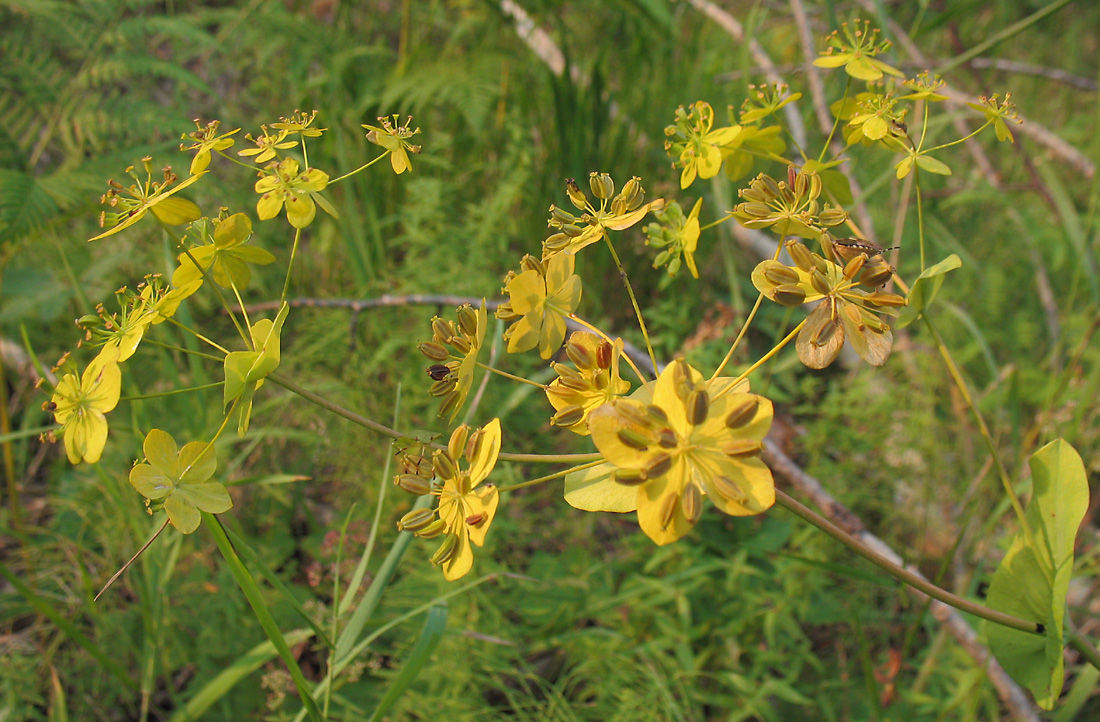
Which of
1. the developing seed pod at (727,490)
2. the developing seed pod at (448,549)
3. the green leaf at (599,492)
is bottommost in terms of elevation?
the developing seed pod at (448,549)

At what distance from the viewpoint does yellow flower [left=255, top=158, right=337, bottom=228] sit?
2.32ft

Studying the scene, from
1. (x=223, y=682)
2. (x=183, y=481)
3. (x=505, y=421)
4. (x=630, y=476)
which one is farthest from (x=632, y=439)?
(x=505, y=421)

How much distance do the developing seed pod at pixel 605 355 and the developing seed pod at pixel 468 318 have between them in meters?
0.12

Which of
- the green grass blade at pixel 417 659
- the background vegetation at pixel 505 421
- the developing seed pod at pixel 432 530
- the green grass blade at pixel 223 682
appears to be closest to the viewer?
the developing seed pod at pixel 432 530

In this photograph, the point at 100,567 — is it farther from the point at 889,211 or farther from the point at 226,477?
the point at 889,211

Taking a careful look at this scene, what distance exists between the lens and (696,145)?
2.59ft

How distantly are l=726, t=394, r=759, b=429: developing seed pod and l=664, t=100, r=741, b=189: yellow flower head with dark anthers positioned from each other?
309 mm

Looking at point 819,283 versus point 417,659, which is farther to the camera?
point 417,659

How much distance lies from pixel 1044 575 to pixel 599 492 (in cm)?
50

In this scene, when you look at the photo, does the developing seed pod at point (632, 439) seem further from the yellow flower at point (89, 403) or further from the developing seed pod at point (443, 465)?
the yellow flower at point (89, 403)

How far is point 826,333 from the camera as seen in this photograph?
1.96 feet

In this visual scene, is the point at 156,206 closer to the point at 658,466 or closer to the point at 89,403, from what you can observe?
the point at 89,403

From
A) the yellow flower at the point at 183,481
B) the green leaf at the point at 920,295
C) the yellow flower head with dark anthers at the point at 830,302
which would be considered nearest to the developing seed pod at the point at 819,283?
the yellow flower head with dark anthers at the point at 830,302

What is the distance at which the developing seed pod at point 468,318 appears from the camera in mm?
664
